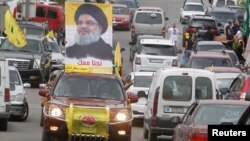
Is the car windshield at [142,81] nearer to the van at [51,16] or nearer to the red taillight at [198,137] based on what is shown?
the red taillight at [198,137]

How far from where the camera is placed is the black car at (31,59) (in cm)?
4053

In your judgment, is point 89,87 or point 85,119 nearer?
point 85,119

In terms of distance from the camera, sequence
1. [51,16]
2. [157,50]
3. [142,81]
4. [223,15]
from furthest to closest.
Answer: [223,15] < [51,16] < [157,50] < [142,81]

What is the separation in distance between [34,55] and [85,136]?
2029 centimetres

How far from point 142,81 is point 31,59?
941 centimetres

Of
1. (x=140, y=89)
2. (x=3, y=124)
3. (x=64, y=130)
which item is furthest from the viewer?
(x=140, y=89)

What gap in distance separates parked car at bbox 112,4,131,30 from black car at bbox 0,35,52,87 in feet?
76.3

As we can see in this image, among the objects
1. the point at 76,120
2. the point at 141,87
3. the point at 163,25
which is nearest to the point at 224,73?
the point at 141,87

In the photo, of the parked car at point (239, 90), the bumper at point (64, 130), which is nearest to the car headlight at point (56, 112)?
the bumper at point (64, 130)

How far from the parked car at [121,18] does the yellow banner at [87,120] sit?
44271 mm

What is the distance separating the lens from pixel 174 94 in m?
24.2

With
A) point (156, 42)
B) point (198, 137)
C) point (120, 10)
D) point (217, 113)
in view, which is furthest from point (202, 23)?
point (198, 137)

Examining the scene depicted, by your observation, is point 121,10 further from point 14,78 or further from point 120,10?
point 14,78

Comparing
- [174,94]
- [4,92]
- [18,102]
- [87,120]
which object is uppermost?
[87,120]
